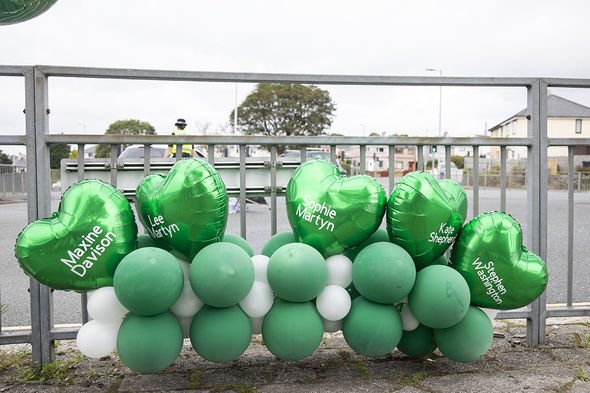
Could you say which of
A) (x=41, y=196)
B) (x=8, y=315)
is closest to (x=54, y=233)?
(x=41, y=196)

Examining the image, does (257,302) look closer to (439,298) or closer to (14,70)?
(439,298)

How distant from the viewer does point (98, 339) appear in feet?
7.93

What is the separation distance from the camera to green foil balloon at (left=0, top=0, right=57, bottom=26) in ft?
7.53

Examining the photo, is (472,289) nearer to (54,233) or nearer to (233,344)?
(233,344)

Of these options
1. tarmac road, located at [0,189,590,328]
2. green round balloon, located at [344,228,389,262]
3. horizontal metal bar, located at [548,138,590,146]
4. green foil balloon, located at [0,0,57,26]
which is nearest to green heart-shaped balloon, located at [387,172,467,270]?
green round balloon, located at [344,228,389,262]

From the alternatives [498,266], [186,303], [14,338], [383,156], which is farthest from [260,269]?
[383,156]

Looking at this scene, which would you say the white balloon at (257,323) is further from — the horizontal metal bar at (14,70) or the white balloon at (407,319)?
the horizontal metal bar at (14,70)

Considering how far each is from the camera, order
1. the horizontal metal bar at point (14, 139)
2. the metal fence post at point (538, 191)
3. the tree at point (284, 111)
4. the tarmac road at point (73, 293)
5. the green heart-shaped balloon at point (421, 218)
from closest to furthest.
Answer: the green heart-shaped balloon at point (421, 218) → the horizontal metal bar at point (14, 139) → the metal fence post at point (538, 191) → the tarmac road at point (73, 293) → the tree at point (284, 111)

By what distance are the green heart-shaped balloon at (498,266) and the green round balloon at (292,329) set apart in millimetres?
819

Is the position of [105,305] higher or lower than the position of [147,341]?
higher

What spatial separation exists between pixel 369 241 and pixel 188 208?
37.3 inches

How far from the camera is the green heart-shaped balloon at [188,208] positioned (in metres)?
2.42

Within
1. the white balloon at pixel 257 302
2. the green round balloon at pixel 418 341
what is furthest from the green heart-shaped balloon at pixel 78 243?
the green round balloon at pixel 418 341

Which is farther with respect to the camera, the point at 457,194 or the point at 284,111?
the point at 284,111
